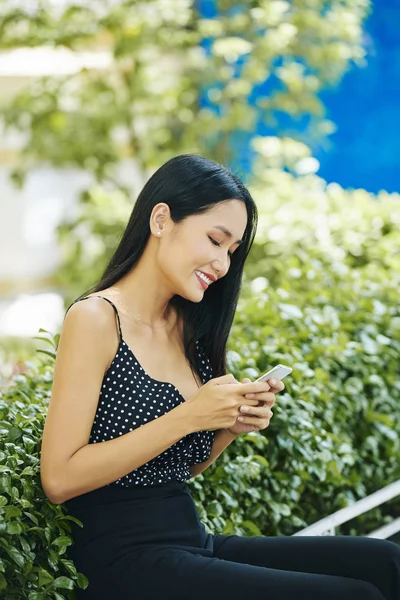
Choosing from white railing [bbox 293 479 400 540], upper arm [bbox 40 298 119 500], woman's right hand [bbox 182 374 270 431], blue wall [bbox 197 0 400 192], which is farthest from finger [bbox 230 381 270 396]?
blue wall [bbox 197 0 400 192]

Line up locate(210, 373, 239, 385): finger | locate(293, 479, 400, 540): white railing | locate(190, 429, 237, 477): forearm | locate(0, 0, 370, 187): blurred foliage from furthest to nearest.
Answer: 1. locate(0, 0, 370, 187): blurred foliage
2. locate(293, 479, 400, 540): white railing
3. locate(190, 429, 237, 477): forearm
4. locate(210, 373, 239, 385): finger

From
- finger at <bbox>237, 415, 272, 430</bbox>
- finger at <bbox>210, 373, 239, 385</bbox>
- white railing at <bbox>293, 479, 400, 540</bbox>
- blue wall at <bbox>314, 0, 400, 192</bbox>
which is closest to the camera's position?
finger at <bbox>210, 373, 239, 385</bbox>

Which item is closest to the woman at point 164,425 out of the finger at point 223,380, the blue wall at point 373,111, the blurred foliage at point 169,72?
the finger at point 223,380

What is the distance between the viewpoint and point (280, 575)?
1.93 metres

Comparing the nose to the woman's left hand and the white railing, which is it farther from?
the white railing

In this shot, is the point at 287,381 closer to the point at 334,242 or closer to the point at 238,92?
the point at 334,242

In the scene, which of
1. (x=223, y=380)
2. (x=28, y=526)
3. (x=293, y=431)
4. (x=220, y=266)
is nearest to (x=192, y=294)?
(x=220, y=266)

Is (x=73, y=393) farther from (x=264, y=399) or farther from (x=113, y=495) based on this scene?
(x=264, y=399)

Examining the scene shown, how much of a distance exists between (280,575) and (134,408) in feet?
1.47

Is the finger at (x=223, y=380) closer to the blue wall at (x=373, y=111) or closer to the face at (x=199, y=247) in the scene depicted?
the face at (x=199, y=247)

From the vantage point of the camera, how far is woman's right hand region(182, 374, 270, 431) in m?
1.99

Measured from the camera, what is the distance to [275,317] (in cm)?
351

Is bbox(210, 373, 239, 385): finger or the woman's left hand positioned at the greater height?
bbox(210, 373, 239, 385): finger

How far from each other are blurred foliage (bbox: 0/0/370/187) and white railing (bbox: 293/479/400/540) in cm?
406
